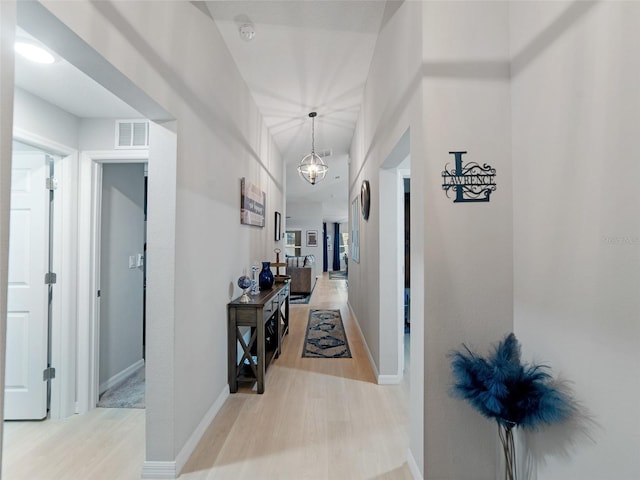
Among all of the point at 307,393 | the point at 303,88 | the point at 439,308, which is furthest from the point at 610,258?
the point at 303,88

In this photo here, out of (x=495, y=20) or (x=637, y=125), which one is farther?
(x=495, y=20)

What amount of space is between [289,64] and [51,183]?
7.67 feet

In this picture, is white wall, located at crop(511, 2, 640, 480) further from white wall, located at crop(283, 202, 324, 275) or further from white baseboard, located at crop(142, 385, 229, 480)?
white wall, located at crop(283, 202, 324, 275)

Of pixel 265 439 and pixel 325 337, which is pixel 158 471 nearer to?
pixel 265 439

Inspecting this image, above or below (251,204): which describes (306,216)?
above

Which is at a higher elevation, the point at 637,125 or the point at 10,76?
the point at 10,76

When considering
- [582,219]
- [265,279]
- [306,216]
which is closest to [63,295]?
[265,279]

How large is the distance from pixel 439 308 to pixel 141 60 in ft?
6.34

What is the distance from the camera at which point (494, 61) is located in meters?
1.56

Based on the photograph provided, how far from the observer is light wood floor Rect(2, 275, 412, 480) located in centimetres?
180

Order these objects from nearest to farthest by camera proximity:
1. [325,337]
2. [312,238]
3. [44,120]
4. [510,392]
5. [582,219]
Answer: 1. [582,219]
2. [510,392]
3. [44,120]
4. [325,337]
5. [312,238]

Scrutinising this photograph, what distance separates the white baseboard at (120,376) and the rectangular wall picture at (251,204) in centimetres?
190

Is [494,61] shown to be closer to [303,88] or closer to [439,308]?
[439,308]

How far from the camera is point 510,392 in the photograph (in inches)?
51.0
